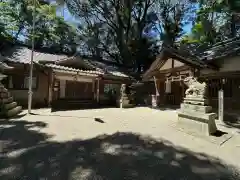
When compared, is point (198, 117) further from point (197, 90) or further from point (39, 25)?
point (39, 25)

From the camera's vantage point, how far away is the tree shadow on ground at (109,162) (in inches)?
127

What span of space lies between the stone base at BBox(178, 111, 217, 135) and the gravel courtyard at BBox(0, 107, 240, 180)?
45 centimetres

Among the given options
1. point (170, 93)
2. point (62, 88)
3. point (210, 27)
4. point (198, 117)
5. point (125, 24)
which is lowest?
point (198, 117)

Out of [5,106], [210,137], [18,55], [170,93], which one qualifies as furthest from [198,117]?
[18,55]

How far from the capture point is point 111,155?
13.6 feet

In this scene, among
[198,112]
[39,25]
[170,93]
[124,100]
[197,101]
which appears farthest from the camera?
[39,25]

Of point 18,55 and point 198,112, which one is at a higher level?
point 18,55

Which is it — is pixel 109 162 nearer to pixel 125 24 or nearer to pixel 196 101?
pixel 196 101

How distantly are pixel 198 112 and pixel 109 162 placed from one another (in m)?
3.88

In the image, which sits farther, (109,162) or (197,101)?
(197,101)

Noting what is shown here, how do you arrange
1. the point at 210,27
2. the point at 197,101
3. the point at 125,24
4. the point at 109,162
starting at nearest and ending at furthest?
1. the point at 109,162
2. the point at 197,101
3. the point at 210,27
4. the point at 125,24

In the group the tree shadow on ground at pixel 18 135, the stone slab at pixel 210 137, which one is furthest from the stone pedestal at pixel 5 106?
the stone slab at pixel 210 137

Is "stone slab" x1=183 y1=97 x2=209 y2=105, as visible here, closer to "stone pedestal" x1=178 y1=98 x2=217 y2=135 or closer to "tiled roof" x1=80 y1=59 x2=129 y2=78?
"stone pedestal" x1=178 y1=98 x2=217 y2=135

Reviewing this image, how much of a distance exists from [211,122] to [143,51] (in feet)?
57.2
